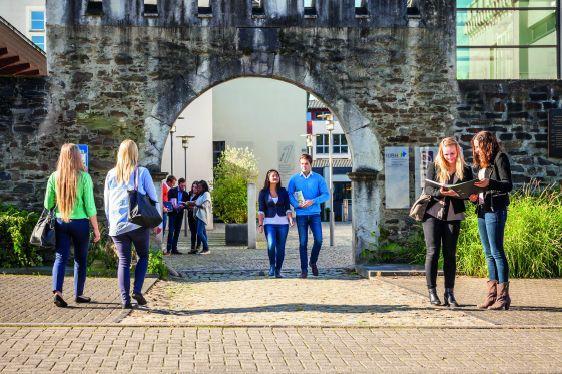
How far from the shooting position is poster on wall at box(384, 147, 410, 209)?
14047mm

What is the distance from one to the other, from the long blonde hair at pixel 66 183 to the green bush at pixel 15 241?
3717 mm

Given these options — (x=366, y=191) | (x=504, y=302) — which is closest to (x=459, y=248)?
(x=366, y=191)

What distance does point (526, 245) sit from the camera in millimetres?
12086

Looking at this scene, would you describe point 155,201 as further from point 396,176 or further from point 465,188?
point 396,176

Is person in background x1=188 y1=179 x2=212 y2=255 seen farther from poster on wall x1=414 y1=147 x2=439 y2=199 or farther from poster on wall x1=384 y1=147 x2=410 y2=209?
poster on wall x1=414 y1=147 x2=439 y2=199

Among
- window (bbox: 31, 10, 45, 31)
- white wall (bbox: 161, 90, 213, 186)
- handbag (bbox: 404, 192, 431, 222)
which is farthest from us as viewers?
white wall (bbox: 161, 90, 213, 186)

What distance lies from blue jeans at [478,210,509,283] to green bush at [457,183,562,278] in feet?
10.1

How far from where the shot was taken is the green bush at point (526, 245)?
12.1m

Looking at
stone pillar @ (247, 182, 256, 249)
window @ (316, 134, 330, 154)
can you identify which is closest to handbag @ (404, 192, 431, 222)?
stone pillar @ (247, 182, 256, 249)

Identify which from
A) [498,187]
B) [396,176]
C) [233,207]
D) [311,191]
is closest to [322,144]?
[233,207]

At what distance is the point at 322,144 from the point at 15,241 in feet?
129

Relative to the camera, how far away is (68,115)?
535 inches

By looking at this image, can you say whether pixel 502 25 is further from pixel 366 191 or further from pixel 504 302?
pixel 504 302

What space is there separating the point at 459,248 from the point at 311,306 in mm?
4172
